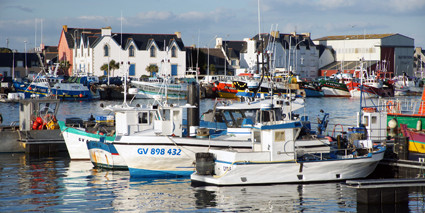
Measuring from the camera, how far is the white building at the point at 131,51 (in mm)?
99500

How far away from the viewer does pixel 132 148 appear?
25.3 metres

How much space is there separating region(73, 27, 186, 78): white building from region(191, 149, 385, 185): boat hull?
75026mm

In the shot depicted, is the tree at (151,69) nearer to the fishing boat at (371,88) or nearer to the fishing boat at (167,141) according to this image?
the fishing boat at (371,88)

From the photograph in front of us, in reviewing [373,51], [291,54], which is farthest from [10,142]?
[373,51]

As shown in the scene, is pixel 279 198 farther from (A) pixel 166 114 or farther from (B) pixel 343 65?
(B) pixel 343 65

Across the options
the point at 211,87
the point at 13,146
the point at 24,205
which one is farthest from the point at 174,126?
the point at 211,87

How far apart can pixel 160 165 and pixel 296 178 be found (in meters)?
5.90

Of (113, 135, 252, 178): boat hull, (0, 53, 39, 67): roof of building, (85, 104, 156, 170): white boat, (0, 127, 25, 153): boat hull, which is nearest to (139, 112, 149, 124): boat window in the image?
(85, 104, 156, 170): white boat

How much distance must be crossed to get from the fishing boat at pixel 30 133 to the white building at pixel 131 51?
63125 millimetres

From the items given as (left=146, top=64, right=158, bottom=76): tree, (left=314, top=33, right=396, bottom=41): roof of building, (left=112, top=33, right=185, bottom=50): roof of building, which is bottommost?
(left=146, top=64, right=158, bottom=76): tree

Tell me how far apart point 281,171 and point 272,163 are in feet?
1.89

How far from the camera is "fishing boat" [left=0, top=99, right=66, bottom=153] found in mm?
33344

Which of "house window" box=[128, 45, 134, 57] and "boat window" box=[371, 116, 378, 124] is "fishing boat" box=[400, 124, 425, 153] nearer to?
"boat window" box=[371, 116, 378, 124]

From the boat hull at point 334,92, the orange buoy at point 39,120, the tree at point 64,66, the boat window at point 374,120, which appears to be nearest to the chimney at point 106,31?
the tree at point 64,66
